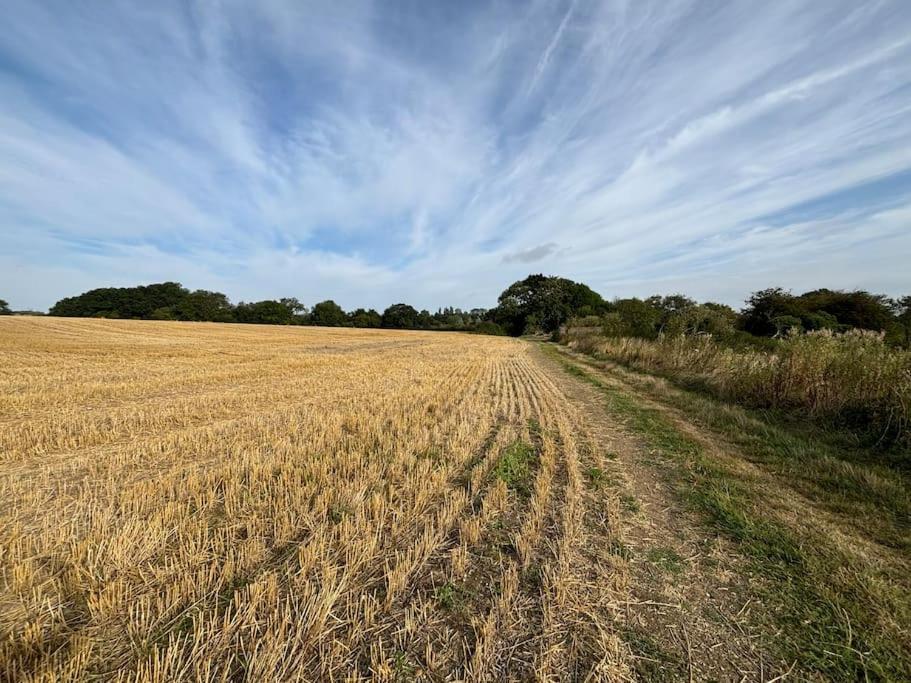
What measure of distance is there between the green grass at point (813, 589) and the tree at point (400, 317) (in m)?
97.6

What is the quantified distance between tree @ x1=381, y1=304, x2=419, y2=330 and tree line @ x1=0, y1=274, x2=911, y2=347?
30cm

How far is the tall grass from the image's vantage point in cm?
612

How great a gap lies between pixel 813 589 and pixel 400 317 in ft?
331

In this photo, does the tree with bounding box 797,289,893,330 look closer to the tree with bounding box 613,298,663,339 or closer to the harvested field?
the tree with bounding box 613,298,663,339

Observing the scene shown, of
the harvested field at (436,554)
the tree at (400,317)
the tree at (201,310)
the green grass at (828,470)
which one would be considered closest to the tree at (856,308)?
the green grass at (828,470)

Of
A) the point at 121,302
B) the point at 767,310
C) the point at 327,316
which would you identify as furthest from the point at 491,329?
the point at 121,302

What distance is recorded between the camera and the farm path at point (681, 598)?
2.10 metres

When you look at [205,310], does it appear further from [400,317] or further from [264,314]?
[400,317]

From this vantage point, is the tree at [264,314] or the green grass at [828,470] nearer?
the green grass at [828,470]

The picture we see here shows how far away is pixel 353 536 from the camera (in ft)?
10.4

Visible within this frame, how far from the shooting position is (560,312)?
70.9 meters

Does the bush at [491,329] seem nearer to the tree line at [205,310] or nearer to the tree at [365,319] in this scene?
the tree line at [205,310]

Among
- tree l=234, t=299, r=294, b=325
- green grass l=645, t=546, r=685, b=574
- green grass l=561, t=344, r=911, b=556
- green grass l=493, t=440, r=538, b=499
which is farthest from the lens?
tree l=234, t=299, r=294, b=325

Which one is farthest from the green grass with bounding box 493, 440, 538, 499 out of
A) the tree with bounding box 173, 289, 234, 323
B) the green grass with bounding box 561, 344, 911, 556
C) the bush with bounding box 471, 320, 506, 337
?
the tree with bounding box 173, 289, 234, 323
